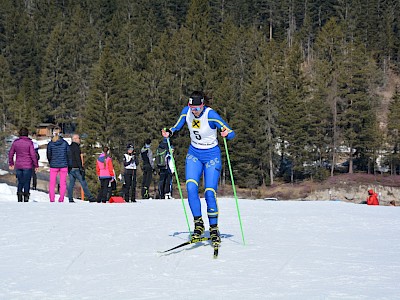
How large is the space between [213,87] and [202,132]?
2388 inches

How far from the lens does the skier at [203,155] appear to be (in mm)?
7562

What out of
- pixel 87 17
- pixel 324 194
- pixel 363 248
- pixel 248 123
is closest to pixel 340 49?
pixel 248 123

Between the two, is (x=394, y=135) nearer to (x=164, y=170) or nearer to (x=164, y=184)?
(x=164, y=184)

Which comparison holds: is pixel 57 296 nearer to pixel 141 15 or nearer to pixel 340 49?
pixel 340 49

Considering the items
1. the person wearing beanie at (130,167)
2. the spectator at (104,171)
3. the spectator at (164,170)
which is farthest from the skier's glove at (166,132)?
the spectator at (164,170)

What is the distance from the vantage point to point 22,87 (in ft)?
282

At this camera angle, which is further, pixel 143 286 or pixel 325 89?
pixel 325 89

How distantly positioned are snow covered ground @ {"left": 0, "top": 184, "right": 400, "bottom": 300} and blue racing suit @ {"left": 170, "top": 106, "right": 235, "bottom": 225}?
1.88 feet

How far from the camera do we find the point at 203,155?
7703mm

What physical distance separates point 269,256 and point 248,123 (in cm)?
5674

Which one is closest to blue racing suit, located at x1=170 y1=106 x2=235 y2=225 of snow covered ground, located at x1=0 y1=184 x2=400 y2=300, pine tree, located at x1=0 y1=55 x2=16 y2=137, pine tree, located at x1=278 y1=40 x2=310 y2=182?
snow covered ground, located at x1=0 y1=184 x2=400 y2=300

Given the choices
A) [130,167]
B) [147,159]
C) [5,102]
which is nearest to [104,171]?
[130,167]

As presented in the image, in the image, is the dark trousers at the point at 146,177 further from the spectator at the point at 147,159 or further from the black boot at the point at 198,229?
the black boot at the point at 198,229

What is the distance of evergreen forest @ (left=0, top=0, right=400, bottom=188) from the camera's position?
64188 millimetres
